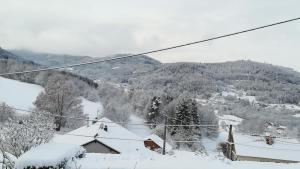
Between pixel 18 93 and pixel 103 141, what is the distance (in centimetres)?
4810

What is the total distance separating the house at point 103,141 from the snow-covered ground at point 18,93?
108 ft

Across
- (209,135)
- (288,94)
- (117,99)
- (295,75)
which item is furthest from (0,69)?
(295,75)

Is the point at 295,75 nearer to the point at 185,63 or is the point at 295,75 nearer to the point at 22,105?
the point at 185,63

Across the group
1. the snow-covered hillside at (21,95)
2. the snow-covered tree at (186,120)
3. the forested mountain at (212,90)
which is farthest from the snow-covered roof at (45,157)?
the forested mountain at (212,90)

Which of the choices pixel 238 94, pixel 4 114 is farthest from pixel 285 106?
pixel 4 114

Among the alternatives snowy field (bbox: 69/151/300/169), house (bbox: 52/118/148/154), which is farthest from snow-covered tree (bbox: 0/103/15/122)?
snowy field (bbox: 69/151/300/169)

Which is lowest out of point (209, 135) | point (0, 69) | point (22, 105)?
point (209, 135)

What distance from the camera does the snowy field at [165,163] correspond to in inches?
348

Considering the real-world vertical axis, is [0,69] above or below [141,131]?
above

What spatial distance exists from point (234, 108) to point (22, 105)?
70.1 m

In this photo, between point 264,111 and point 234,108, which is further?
point 234,108

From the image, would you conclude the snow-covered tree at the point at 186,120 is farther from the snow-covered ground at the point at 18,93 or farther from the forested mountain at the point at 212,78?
the forested mountain at the point at 212,78

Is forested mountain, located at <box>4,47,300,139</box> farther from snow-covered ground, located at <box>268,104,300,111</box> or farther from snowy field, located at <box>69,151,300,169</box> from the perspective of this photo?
snowy field, located at <box>69,151,300,169</box>

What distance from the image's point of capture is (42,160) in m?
6.86
